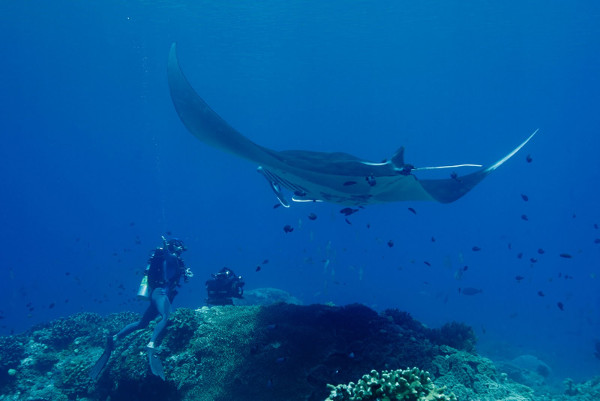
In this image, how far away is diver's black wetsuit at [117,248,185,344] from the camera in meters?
9.24

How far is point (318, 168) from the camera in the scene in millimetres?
6461

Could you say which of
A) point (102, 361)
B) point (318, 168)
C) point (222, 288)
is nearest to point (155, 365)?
point (102, 361)

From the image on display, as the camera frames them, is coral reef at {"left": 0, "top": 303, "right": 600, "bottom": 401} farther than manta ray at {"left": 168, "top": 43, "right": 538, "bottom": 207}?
No

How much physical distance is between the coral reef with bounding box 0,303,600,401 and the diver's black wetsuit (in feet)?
2.02

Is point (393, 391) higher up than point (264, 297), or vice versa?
point (264, 297)

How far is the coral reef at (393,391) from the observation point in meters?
3.27

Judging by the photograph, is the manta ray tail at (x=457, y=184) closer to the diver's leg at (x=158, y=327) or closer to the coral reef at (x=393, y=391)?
the coral reef at (x=393, y=391)

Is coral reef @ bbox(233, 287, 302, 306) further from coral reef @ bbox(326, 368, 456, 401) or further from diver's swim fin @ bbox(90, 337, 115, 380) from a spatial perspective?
coral reef @ bbox(326, 368, 456, 401)

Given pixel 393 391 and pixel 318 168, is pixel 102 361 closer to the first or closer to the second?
pixel 318 168

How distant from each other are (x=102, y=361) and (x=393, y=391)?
7.82 m

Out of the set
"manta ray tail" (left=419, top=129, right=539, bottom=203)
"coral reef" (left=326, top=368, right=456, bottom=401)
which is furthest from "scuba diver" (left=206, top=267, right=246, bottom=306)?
"coral reef" (left=326, top=368, right=456, bottom=401)

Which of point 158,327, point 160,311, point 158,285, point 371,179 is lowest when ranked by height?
point 158,327

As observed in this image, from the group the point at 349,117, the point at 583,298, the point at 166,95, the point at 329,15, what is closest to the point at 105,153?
the point at 166,95

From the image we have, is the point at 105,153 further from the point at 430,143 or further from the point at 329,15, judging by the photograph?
the point at 430,143
